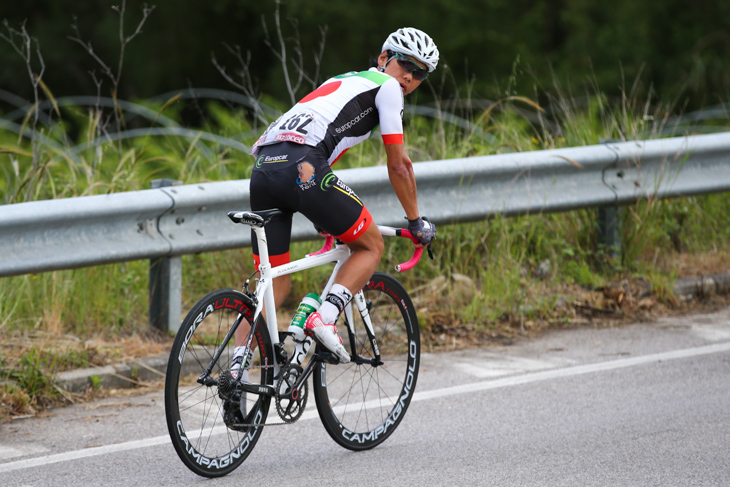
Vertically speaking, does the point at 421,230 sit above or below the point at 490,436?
above

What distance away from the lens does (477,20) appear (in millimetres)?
26984

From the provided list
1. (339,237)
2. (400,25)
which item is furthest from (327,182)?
(400,25)

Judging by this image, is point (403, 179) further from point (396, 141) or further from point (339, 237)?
point (339, 237)

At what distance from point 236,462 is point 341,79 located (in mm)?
1889

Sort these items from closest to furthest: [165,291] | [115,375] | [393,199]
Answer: [115,375], [165,291], [393,199]

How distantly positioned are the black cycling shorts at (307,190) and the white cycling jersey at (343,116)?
0.22 ft

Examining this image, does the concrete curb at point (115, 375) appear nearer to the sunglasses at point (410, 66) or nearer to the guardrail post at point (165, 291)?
the guardrail post at point (165, 291)

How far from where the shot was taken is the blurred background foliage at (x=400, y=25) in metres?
24.8

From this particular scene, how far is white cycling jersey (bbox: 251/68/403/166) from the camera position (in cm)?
464

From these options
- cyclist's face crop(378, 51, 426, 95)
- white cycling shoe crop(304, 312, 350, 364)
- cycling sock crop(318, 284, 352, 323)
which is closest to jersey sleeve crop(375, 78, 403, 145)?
cyclist's face crop(378, 51, 426, 95)

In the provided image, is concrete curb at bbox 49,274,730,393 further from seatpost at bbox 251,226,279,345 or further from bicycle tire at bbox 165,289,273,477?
seatpost at bbox 251,226,279,345

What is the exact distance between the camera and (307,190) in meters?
4.56

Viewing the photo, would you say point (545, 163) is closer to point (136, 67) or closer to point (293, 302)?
point (293, 302)

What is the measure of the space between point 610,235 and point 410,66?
12.1 feet
